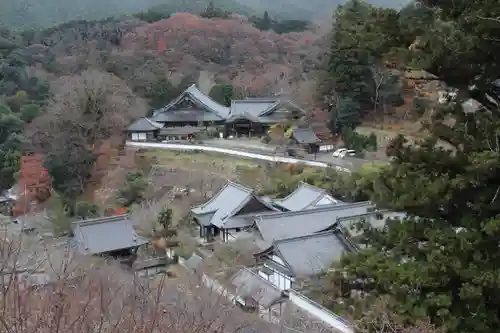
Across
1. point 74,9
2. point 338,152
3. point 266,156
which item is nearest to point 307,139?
point 338,152

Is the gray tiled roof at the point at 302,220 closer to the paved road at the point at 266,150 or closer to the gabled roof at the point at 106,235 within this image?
the gabled roof at the point at 106,235

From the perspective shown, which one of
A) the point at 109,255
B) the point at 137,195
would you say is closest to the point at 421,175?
the point at 109,255

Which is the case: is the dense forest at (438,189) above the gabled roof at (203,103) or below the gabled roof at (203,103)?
above

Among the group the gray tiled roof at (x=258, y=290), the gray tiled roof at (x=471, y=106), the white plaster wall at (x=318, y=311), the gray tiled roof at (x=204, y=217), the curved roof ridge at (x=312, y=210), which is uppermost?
the gray tiled roof at (x=471, y=106)

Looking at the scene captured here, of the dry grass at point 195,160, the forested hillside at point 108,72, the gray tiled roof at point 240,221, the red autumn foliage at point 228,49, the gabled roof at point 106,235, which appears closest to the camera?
the gabled roof at point 106,235

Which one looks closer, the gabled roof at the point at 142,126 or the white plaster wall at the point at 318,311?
the white plaster wall at the point at 318,311

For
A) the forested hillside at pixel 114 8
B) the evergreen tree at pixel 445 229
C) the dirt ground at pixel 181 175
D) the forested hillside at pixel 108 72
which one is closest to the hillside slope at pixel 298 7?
the forested hillside at pixel 114 8

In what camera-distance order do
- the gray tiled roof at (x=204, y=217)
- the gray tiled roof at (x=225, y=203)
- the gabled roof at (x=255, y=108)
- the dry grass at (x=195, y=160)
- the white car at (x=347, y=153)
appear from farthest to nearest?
the gabled roof at (x=255, y=108), the dry grass at (x=195, y=160), the white car at (x=347, y=153), the gray tiled roof at (x=204, y=217), the gray tiled roof at (x=225, y=203)

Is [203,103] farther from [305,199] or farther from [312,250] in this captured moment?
[312,250]
